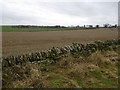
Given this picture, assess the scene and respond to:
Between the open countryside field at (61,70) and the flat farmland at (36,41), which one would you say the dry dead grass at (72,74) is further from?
the flat farmland at (36,41)

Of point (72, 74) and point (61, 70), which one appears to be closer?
point (72, 74)

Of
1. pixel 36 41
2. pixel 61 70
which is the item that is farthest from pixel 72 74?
pixel 36 41

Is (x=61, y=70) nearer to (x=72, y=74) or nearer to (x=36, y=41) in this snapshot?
(x=72, y=74)

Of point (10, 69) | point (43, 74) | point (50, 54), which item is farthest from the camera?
point (50, 54)

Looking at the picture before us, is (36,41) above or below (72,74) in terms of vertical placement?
above

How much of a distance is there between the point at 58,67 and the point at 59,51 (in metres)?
1.76

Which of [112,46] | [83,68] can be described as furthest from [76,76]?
[112,46]

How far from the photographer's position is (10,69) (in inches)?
402

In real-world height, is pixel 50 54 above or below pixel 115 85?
above

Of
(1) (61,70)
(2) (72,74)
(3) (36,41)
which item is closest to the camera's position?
(2) (72,74)

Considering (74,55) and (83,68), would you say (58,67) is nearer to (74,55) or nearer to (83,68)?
(83,68)

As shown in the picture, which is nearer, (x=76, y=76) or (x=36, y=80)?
(x=36, y=80)

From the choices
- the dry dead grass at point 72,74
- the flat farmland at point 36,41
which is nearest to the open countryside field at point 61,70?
the dry dead grass at point 72,74

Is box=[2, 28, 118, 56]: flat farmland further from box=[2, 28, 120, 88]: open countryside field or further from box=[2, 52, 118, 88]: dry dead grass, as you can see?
box=[2, 52, 118, 88]: dry dead grass
